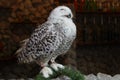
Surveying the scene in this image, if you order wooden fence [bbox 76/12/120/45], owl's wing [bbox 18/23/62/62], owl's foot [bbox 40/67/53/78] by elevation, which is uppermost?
owl's wing [bbox 18/23/62/62]

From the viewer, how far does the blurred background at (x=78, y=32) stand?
23.2 feet

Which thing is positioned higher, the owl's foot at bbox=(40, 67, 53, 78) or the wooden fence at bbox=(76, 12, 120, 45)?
the owl's foot at bbox=(40, 67, 53, 78)

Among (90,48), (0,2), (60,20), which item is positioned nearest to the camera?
(60,20)

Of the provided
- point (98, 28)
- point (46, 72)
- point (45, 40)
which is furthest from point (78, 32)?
point (46, 72)

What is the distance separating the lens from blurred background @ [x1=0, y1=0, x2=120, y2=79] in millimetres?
7086

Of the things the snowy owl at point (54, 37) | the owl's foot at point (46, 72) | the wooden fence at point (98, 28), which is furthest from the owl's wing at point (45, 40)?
the wooden fence at point (98, 28)

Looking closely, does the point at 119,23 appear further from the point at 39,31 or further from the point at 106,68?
the point at 39,31

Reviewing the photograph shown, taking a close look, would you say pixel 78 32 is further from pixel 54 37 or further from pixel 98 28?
pixel 54 37

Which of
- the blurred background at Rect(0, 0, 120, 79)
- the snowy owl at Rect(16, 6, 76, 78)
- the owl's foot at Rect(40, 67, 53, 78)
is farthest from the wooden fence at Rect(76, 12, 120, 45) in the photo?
the owl's foot at Rect(40, 67, 53, 78)

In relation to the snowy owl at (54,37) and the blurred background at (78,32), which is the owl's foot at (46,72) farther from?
the blurred background at (78,32)

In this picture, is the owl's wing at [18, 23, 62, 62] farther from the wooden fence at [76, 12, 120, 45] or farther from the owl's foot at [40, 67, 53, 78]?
the wooden fence at [76, 12, 120, 45]

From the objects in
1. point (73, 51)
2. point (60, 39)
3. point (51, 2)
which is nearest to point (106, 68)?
point (73, 51)

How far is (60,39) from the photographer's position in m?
4.73

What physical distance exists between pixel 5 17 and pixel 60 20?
2.50 metres
